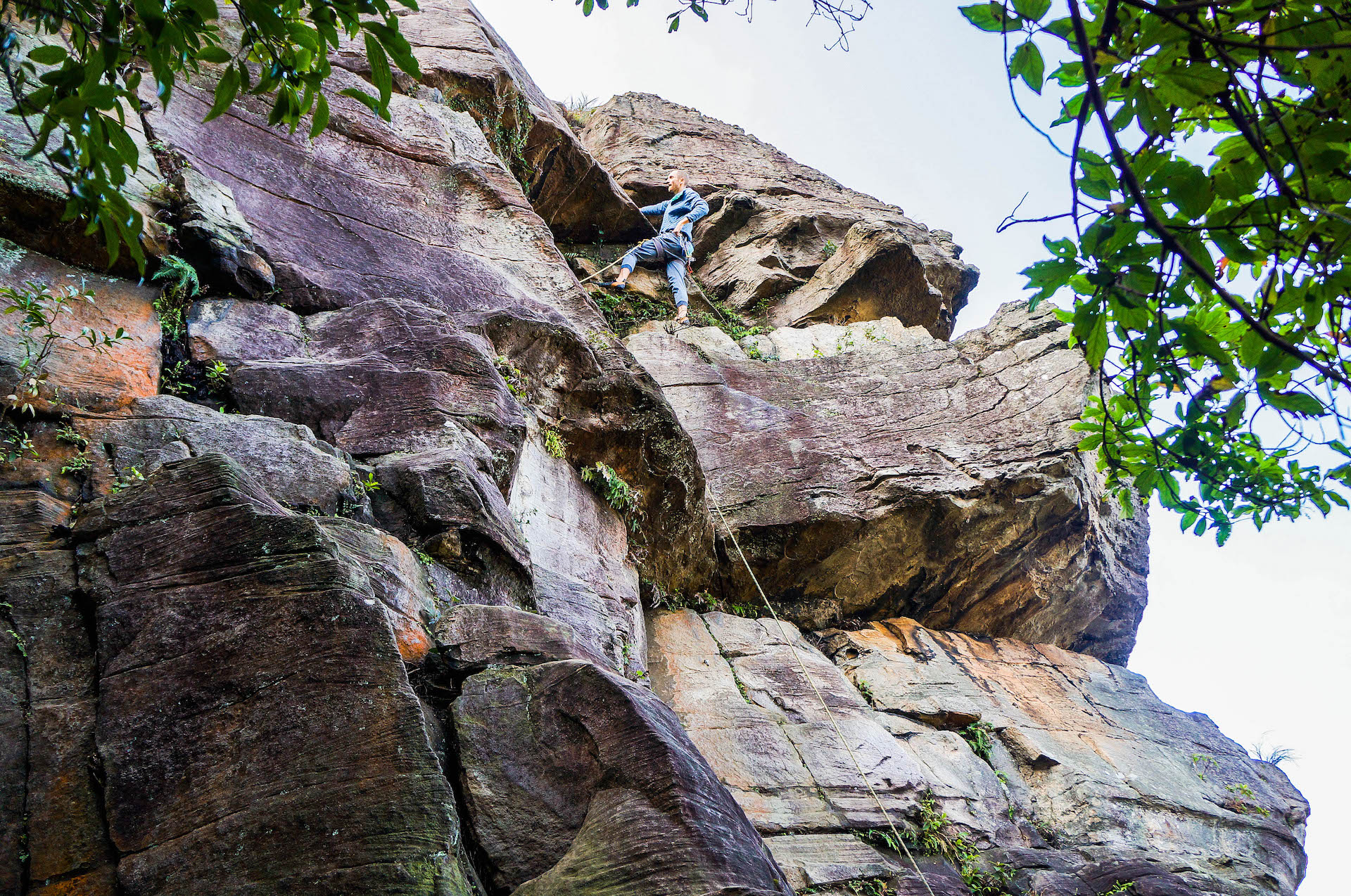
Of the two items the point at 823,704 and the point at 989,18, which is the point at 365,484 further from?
the point at 823,704

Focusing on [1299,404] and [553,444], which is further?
[553,444]

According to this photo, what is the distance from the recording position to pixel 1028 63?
2.74m

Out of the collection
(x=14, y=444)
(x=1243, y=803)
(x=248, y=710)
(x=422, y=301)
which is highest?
(x=422, y=301)

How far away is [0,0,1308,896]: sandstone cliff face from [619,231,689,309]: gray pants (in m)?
0.92

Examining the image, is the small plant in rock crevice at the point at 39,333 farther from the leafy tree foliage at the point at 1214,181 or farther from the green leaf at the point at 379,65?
the leafy tree foliage at the point at 1214,181

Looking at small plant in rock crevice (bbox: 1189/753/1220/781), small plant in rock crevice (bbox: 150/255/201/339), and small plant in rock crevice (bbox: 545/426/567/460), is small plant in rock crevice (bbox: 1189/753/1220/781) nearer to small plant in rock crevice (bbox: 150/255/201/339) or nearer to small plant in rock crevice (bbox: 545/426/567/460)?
small plant in rock crevice (bbox: 545/426/567/460)

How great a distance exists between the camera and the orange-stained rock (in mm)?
4316

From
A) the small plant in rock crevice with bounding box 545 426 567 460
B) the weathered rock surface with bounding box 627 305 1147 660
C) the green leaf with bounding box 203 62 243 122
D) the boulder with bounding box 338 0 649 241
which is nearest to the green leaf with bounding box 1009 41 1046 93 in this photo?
the green leaf with bounding box 203 62 243 122

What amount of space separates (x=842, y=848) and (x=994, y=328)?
25.4 feet

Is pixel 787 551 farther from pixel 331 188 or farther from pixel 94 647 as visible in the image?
pixel 94 647

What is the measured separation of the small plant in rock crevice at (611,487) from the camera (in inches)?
303

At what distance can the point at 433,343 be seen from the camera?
6191 mm

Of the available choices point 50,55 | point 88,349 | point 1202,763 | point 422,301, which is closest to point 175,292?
point 88,349

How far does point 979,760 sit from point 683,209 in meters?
9.53
